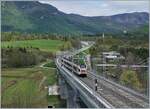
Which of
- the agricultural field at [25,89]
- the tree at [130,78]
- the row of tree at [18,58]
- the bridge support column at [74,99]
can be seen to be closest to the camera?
the bridge support column at [74,99]

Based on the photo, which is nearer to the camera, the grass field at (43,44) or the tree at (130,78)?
the tree at (130,78)

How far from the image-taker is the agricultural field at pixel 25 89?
2465 centimetres

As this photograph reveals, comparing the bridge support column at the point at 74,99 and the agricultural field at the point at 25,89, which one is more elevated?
the bridge support column at the point at 74,99

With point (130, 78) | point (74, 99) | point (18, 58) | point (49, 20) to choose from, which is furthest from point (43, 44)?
point (49, 20)

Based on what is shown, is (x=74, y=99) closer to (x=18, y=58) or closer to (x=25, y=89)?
(x=25, y=89)

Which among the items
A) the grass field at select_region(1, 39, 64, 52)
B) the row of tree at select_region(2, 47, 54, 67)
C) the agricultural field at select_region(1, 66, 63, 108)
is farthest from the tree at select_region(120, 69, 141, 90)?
the grass field at select_region(1, 39, 64, 52)

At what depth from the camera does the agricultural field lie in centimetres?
2465

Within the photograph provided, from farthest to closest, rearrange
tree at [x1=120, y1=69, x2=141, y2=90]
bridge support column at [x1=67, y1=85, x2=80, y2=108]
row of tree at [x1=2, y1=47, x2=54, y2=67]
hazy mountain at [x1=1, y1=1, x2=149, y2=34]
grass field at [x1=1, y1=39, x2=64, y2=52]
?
1. hazy mountain at [x1=1, y1=1, x2=149, y2=34]
2. grass field at [x1=1, y1=39, x2=64, y2=52]
3. row of tree at [x1=2, y1=47, x2=54, y2=67]
4. tree at [x1=120, y1=69, x2=141, y2=90]
5. bridge support column at [x1=67, y1=85, x2=80, y2=108]

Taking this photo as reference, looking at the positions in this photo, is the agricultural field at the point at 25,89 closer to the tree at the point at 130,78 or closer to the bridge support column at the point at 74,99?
the bridge support column at the point at 74,99

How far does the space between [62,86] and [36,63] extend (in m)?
9.48

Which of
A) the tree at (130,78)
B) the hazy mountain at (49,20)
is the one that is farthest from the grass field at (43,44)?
the hazy mountain at (49,20)

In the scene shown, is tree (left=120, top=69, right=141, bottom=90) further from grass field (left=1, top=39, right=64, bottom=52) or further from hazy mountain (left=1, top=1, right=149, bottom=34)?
hazy mountain (left=1, top=1, right=149, bottom=34)

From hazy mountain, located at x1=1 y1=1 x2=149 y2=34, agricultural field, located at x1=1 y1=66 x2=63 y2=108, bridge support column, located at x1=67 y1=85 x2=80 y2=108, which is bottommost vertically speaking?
agricultural field, located at x1=1 y1=66 x2=63 y2=108

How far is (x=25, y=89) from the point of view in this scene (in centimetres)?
3014
